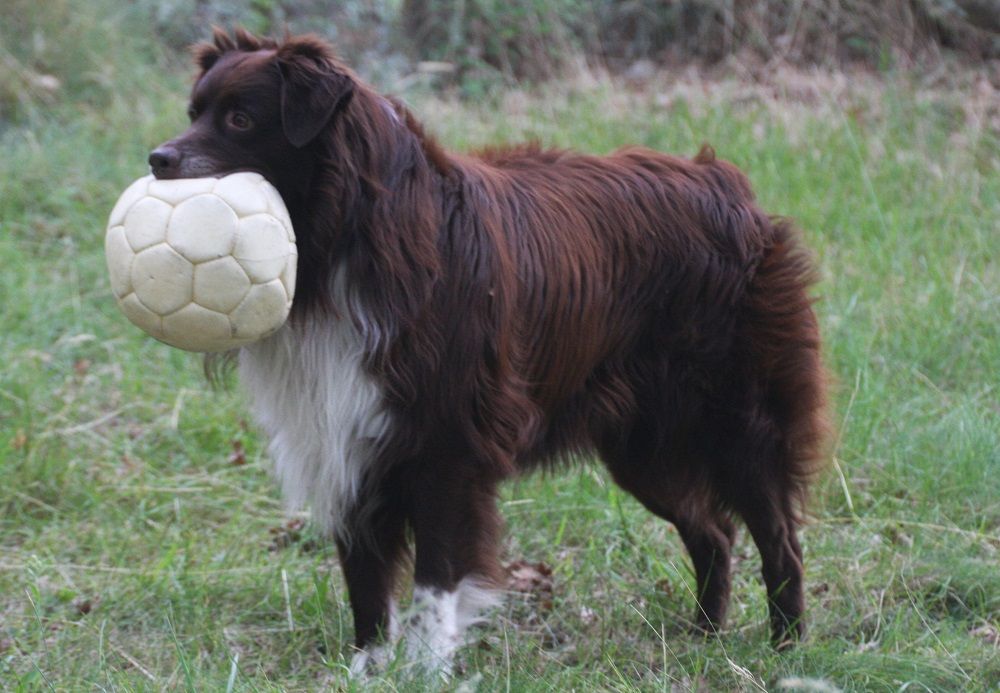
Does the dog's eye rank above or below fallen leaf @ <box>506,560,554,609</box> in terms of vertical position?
above

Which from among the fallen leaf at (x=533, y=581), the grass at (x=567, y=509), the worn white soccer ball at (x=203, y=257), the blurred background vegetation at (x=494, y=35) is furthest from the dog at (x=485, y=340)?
the blurred background vegetation at (x=494, y=35)

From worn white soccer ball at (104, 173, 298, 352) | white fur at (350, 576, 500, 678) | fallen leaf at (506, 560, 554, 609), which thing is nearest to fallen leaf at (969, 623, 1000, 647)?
fallen leaf at (506, 560, 554, 609)

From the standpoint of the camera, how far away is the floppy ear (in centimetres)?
322

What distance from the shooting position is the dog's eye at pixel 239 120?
129 inches

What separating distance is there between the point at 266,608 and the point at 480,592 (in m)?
1.01

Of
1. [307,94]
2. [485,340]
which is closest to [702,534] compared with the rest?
[485,340]

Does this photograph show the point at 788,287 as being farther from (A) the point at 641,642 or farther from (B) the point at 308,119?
(B) the point at 308,119

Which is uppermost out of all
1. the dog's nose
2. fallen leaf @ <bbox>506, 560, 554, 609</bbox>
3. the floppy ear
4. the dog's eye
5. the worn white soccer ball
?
the floppy ear

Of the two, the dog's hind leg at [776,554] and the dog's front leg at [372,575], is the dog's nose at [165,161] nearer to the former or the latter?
the dog's front leg at [372,575]

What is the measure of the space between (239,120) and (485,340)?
0.90 m

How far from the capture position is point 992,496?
15.6ft

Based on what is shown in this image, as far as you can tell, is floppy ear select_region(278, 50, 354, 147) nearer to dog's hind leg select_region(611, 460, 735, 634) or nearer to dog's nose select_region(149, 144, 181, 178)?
dog's nose select_region(149, 144, 181, 178)

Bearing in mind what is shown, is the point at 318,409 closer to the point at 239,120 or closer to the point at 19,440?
the point at 239,120

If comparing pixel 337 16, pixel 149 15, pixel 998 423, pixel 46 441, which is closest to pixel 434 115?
pixel 337 16
